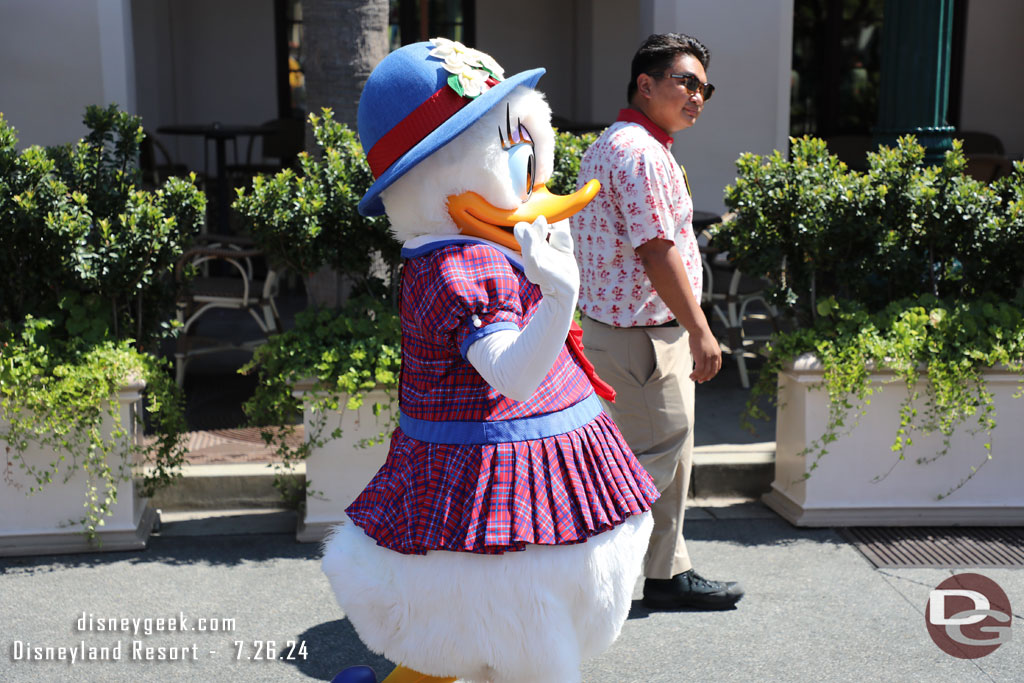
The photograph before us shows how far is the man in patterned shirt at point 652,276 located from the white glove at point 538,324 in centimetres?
126

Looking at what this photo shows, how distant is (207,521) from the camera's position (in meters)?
4.60

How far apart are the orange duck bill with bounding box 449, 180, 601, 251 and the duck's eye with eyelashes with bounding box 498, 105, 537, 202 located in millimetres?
50

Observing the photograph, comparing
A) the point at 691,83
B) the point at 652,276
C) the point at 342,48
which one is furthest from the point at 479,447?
the point at 342,48

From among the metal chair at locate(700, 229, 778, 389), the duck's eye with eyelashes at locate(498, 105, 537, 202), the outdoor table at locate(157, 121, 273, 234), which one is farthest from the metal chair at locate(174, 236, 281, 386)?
the duck's eye with eyelashes at locate(498, 105, 537, 202)

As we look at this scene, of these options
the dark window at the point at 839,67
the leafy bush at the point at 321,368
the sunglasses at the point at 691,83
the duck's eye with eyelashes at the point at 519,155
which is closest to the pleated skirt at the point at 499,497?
the duck's eye with eyelashes at the point at 519,155

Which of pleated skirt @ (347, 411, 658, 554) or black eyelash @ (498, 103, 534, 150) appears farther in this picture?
Result: black eyelash @ (498, 103, 534, 150)

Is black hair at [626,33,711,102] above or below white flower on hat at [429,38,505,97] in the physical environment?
above

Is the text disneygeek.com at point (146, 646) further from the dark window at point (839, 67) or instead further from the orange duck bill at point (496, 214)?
the dark window at point (839, 67)

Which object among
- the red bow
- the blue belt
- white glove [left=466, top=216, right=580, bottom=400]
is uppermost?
white glove [left=466, top=216, right=580, bottom=400]

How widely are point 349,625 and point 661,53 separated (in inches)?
87.4

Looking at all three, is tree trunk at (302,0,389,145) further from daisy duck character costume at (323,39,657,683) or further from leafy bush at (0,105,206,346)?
daisy duck character costume at (323,39,657,683)

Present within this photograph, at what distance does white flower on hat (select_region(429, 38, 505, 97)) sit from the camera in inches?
94.8

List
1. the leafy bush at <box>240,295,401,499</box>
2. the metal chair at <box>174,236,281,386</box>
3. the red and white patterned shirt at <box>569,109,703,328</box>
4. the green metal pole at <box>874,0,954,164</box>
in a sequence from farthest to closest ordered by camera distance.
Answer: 1. the metal chair at <box>174,236,281,386</box>
2. the green metal pole at <box>874,0,954,164</box>
3. the leafy bush at <box>240,295,401,499</box>
4. the red and white patterned shirt at <box>569,109,703,328</box>

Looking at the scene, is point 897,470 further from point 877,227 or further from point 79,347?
point 79,347
